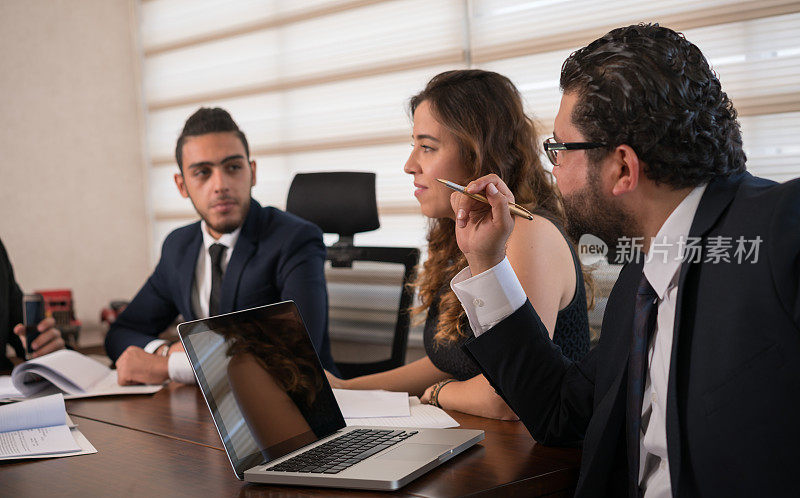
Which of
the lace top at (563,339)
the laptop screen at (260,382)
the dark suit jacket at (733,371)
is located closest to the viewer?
the dark suit jacket at (733,371)

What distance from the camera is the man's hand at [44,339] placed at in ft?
7.47

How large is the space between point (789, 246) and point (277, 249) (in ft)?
5.76

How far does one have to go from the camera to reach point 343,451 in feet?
3.92

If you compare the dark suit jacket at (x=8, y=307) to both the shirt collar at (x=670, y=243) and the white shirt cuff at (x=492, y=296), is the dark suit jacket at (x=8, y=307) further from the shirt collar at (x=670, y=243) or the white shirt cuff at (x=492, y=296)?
the shirt collar at (x=670, y=243)

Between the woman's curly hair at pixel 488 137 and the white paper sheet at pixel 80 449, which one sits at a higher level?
the woman's curly hair at pixel 488 137

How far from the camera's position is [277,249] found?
2447mm

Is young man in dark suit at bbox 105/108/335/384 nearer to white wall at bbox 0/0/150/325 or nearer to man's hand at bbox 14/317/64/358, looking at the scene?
man's hand at bbox 14/317/64/358

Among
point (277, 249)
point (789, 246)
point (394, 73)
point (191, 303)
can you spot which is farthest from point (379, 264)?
point (789, 246)

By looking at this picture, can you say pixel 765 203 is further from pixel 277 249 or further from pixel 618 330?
pixel 277 249

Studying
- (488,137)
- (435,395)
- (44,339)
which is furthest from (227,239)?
(435,395)

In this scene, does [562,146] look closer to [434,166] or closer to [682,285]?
[682,285]

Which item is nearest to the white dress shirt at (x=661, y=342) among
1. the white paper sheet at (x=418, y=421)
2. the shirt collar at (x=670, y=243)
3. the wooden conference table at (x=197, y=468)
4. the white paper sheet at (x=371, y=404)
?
the shirt collar at (x=670, y=243)

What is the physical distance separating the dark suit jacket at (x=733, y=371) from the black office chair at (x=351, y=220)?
136cm

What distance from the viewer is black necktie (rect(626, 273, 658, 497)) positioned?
3.82ft
